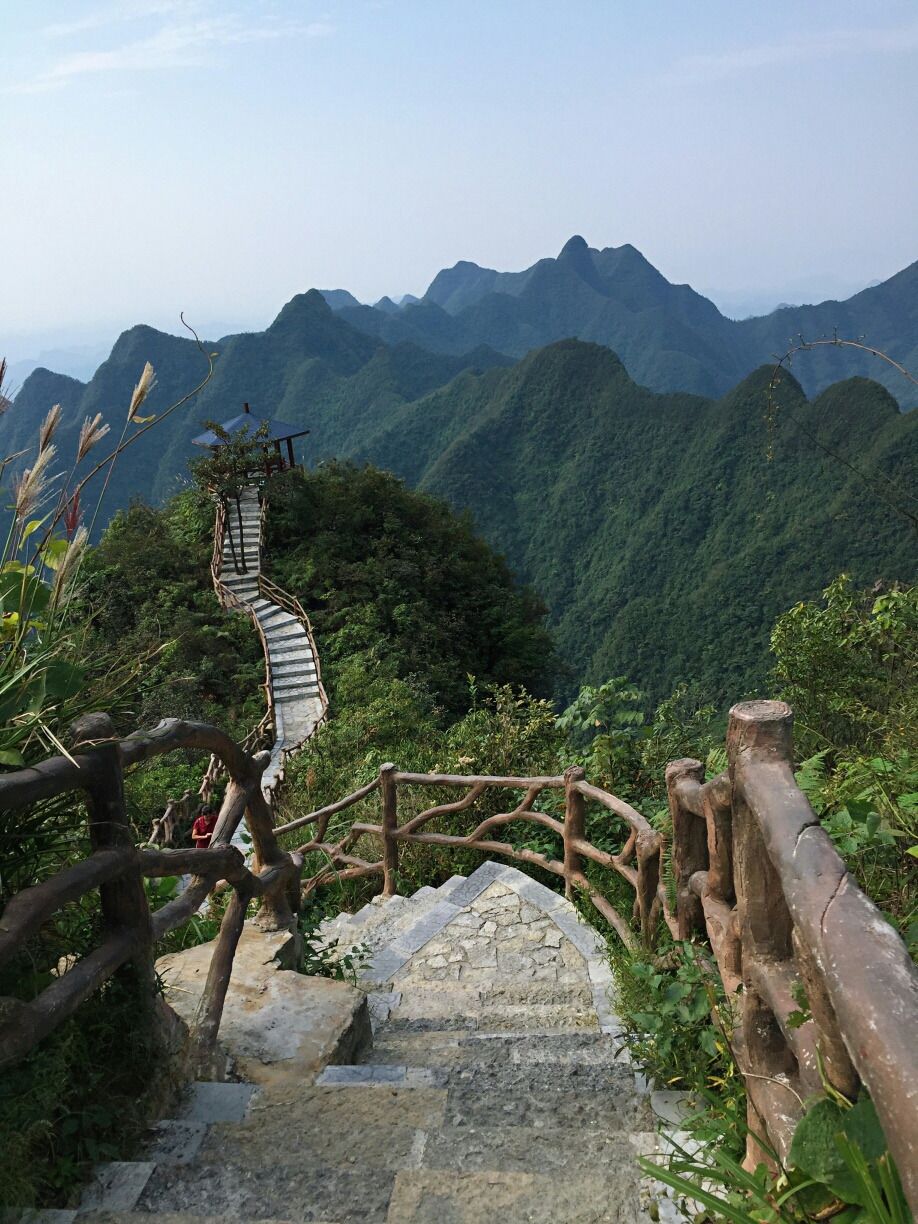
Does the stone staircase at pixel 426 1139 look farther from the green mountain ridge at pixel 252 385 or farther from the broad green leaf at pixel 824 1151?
the green mountain ridge at pixel 252 385

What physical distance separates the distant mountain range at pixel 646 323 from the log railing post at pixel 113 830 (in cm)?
12408

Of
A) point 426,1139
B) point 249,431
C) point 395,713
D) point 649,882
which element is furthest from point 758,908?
point 249,431

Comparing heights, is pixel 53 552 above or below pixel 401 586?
above

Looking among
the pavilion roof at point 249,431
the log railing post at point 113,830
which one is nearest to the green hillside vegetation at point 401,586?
the pavilion roof at point 249,431

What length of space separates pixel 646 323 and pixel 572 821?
13898cm

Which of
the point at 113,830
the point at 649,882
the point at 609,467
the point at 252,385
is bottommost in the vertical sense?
the point at 649,882

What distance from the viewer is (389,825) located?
524 cm

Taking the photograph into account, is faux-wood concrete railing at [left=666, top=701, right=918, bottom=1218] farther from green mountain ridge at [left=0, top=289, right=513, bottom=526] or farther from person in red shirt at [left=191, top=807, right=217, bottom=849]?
green mountain ridge at [left=0, top=289, right=513, bottom=526]

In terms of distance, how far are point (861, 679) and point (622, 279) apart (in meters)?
154

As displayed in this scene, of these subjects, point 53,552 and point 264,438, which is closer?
point 53,552

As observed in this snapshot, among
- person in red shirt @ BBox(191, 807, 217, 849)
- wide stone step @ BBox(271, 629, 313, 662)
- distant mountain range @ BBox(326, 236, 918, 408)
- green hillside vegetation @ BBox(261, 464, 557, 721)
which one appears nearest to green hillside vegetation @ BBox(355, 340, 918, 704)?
green hillside vegetation @ BBox(261, 464, 557, 721)

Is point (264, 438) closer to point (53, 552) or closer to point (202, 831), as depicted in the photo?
point (202, 831)

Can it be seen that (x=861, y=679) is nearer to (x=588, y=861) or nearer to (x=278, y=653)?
(x=588, y=861)

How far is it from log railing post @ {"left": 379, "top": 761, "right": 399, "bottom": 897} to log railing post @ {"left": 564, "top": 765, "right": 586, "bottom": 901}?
1.23 metres
